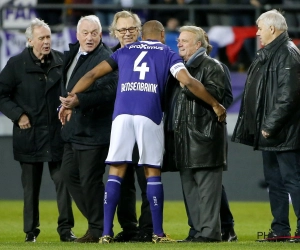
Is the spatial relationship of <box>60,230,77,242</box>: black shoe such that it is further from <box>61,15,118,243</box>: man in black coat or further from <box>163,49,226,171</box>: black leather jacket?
<box>163,49,226,171</box>: black leather jacket

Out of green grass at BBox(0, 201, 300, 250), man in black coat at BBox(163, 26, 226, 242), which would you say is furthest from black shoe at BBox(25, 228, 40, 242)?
man in black coat at BBox(163, 26, 226, 242)

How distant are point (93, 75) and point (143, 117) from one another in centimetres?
66

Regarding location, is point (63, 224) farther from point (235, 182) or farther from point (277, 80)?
point (235, 182)

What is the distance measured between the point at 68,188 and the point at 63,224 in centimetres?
68

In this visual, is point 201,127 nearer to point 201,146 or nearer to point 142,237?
point 201,146

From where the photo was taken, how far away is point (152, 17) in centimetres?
1750

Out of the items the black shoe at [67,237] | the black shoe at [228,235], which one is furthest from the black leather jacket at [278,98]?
the black shoe at [67,237]

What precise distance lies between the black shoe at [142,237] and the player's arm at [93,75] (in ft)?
5.50

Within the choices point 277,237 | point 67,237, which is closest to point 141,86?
point 277,237

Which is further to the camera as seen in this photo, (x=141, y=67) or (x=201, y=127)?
(x=201, y=127)

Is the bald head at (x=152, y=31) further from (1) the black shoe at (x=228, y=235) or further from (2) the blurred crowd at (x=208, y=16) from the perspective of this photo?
(2) the blurred crowd at (x=208, y=16)

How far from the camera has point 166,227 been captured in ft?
39.7

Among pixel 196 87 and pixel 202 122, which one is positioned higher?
pixel 196 87

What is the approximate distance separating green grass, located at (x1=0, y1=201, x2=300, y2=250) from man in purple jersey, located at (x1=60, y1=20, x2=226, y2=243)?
0.47 meters
